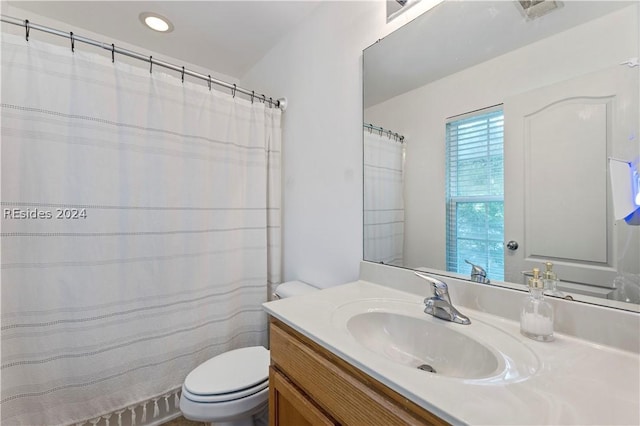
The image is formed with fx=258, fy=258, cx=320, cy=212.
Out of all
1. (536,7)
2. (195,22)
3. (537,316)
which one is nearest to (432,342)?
(537,316)

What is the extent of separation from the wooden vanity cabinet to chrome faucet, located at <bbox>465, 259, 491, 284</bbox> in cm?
54

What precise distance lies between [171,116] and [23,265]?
886mm

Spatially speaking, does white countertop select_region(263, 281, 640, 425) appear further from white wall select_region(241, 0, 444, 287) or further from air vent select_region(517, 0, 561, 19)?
air vent select_region(517, 0, 561, 19)

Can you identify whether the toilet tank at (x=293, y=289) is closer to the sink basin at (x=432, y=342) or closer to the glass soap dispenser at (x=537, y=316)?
the sink basin at (x=432, y=342)

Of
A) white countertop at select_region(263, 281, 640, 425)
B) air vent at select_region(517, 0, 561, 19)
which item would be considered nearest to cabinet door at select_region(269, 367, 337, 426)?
white countertop at select_region(263, 281, 640, 425)

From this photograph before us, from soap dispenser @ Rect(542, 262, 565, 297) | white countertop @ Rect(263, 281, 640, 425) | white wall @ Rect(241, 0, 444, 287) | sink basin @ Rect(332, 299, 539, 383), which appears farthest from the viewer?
white wall @ Rect(241, 0, 444, 287)

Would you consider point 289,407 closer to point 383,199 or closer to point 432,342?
point 432,342

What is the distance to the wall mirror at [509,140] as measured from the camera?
0.66 m

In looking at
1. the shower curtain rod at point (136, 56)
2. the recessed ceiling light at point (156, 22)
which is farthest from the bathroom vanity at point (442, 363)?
the recessed ceiling light at point (156, 22)

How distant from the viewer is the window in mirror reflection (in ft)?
2.78

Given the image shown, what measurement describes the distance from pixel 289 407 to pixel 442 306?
555 mm

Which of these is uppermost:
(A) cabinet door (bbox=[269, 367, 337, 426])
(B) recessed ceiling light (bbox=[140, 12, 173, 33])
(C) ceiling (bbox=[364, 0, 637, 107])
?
(B) recessed ceiling light (bbox=[140, 12, 173, 33])

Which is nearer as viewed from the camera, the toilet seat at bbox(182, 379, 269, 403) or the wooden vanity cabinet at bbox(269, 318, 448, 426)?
the wooden vanity cabinet at bbox(269, 318, 448, 426)

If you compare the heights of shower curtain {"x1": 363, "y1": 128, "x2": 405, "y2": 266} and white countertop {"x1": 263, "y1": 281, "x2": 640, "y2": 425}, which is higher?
shower curtain {"x1": 363, "y1": 128, "x2": 405, "y2": 266}
